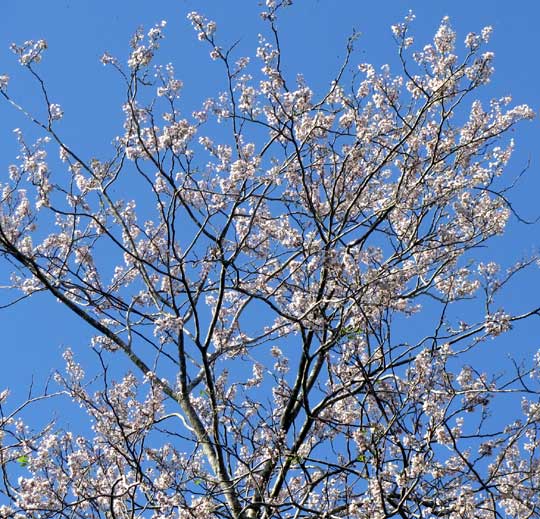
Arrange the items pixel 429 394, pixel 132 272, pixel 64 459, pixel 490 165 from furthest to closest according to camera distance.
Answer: pixel 132 272
pixel 490 165
pixel 64 459
pixel 429 394

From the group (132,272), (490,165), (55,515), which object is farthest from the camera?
(132,272)

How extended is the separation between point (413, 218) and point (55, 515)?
4104 mm

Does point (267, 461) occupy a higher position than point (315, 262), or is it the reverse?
point (315, 262)

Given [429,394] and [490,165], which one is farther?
[490,165]

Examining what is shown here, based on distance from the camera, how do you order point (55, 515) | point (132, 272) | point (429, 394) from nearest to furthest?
point (429, 394) < point (55, 515) < point (132, 272)

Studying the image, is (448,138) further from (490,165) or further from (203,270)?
(203,270)

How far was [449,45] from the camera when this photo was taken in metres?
8.95

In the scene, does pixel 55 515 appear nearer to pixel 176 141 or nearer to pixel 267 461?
pixel 267 461

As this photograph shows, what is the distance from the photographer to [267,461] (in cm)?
801

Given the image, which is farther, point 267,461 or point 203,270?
point 203,270

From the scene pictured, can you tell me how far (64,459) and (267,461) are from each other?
187cm

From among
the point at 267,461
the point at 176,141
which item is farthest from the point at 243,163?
the point at 267,461

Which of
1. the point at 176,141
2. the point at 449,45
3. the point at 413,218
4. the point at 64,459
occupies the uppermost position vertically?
the point at 449,45

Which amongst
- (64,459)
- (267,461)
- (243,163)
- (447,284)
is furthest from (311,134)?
(64,459)
